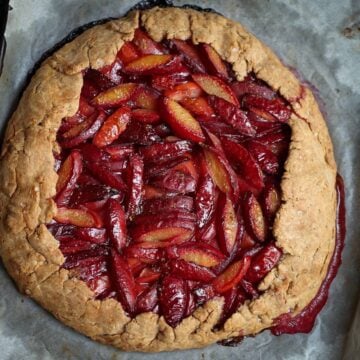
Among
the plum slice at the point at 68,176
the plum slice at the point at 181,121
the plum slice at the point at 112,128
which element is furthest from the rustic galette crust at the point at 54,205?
the plum slice at the point at 181,121

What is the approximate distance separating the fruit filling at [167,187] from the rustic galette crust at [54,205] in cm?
6

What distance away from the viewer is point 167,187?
12.4 ft

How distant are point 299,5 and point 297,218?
1.35 metres

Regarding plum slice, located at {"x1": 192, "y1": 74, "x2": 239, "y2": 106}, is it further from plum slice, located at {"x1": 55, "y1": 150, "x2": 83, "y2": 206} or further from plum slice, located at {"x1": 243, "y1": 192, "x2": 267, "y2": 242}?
plum slice, located at {"x1": 55, "y1": 150, "x2": 83, "y2": 206}

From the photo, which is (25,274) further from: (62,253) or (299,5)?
(299,5)

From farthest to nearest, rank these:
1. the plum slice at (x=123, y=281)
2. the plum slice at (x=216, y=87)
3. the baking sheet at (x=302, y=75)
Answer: the baking sheet at (x=302, y=75), the plum slice at (x=216, y=87), the plum slice at (x=123, y=281)

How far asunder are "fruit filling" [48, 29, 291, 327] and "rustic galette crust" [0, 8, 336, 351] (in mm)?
59

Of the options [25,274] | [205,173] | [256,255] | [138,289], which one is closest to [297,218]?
[256,255]

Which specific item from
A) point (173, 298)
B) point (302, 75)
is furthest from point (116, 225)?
point (302, 75)

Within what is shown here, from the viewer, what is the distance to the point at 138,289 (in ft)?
12.3

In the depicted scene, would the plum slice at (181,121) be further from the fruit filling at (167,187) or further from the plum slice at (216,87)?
the plum slice at (216,87)

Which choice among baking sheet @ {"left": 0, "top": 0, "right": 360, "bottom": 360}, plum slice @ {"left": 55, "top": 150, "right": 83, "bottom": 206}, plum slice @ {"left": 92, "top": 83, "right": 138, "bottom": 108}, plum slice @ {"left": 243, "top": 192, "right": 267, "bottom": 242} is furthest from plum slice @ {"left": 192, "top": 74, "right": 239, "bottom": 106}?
plum slice @ {"left": 55, "top": 150, "right": 83, "bottom": 206}

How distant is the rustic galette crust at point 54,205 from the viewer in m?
3.76

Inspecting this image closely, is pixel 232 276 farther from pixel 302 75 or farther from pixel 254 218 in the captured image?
pixel 302 75
